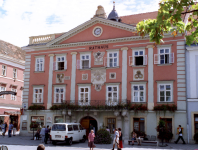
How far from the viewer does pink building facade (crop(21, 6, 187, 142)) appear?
91.9ft

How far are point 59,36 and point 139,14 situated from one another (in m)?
11.6

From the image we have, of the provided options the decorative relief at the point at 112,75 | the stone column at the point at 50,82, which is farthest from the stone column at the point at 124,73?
the stone column at the point at 50,82

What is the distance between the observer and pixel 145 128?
2819 cm

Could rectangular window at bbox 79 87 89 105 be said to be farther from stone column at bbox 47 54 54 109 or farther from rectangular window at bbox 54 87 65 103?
stone column at bbox 47 54 54 109

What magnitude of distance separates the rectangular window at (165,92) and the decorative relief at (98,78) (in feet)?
19.8

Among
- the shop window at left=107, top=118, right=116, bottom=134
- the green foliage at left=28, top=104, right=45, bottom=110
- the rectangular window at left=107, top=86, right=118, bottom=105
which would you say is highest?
the rectangular window at left=107, top=86, right=118, bottom=105

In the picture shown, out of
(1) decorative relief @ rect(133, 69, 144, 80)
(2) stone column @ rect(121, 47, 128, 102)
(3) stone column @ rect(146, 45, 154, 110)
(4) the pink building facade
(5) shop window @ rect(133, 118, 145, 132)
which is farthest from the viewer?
(2) stone column @ rect(121, 47, 128, 102)

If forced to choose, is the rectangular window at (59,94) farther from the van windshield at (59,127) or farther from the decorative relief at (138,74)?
the decorative relief at (138,74)

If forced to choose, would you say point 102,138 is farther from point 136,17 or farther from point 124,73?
point 136,17

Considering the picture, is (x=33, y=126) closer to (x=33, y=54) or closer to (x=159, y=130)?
(x=33, y=54)

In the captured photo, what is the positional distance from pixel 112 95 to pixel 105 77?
2.03 m

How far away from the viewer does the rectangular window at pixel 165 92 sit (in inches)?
1096

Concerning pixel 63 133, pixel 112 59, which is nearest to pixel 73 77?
pixel 112 59

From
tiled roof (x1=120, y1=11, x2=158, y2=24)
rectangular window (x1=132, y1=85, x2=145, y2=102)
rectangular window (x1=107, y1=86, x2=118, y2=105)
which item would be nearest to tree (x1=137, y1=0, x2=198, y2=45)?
rectangular window (x1=132, y1=85, x2=145, y2=102)
